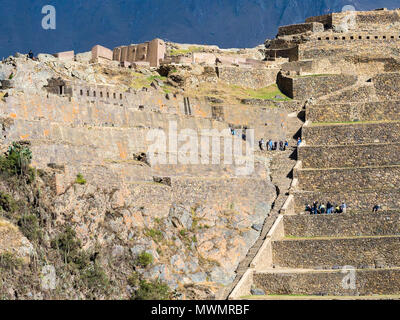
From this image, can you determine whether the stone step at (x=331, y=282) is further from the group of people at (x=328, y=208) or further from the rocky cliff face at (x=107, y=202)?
the group of people at (x=328, y=208)

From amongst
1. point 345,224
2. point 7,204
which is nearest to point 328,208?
point 345,224

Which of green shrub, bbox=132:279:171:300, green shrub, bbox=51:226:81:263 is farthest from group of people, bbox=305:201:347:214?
green shrub, bbox=51:226:81:263

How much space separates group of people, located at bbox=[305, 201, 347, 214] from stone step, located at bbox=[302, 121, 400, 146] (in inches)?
253

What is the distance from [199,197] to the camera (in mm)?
41938

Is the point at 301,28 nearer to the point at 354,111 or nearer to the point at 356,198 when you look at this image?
the point at 354,111

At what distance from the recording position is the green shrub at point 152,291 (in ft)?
113

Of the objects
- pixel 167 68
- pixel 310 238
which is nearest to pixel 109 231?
pixel 310 238

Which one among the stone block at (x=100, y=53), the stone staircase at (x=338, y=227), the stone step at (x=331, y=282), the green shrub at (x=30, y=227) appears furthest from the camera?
the stone block at (x=100, y=53)

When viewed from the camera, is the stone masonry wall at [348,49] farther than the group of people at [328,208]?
Yes

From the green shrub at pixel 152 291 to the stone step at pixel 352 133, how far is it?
59.4 feet

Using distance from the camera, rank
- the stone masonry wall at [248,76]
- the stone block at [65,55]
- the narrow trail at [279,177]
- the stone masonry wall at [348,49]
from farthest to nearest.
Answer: the stone masonry wall at [348,49] < the stone masonry wall at [248,76] < the stone block at [65,55] < the narrow trail at [279,177]

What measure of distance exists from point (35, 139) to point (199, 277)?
905 centimetres

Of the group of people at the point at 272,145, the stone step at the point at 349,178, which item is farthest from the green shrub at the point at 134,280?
the group of people at the point at 272,145

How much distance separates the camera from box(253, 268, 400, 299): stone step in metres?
38.7
